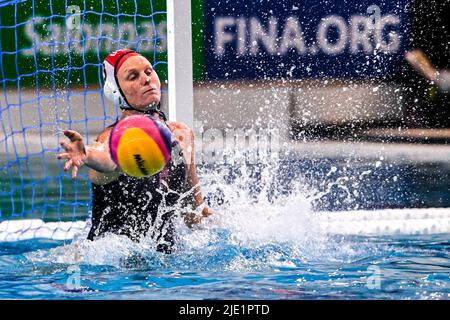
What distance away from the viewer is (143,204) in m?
3.79

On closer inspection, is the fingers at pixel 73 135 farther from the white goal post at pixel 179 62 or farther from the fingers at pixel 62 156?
the white goal post at pixel 179 62

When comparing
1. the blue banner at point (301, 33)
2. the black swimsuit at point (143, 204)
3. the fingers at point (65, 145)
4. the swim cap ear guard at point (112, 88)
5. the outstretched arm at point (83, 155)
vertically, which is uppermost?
the blue banner at point (301, 33)

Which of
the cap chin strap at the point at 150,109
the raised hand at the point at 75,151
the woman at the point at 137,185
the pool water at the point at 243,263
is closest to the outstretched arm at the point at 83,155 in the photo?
the raised hand at the point at 75,151

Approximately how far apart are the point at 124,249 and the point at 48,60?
6.55 meters

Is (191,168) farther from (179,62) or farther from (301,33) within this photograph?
(301,33)

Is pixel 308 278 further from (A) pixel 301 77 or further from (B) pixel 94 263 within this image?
(A) pixel 301 77

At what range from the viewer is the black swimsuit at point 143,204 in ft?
12.3

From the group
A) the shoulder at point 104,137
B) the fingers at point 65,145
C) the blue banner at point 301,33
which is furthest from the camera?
the blue banner at point 301,33

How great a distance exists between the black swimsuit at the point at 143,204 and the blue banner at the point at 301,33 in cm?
514

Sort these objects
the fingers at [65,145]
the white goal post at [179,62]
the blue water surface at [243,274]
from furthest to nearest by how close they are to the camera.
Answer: the white goal post at [179,62] < the blue water surface at [243,274] < the fingers at [65,145]

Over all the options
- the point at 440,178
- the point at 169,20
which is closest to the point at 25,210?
the point at 169,20

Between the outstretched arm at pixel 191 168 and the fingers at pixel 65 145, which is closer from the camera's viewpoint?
the fingers at pixel 65 145

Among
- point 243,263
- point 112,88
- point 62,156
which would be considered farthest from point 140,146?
point 243,263

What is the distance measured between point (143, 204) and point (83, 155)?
61 centimetres
